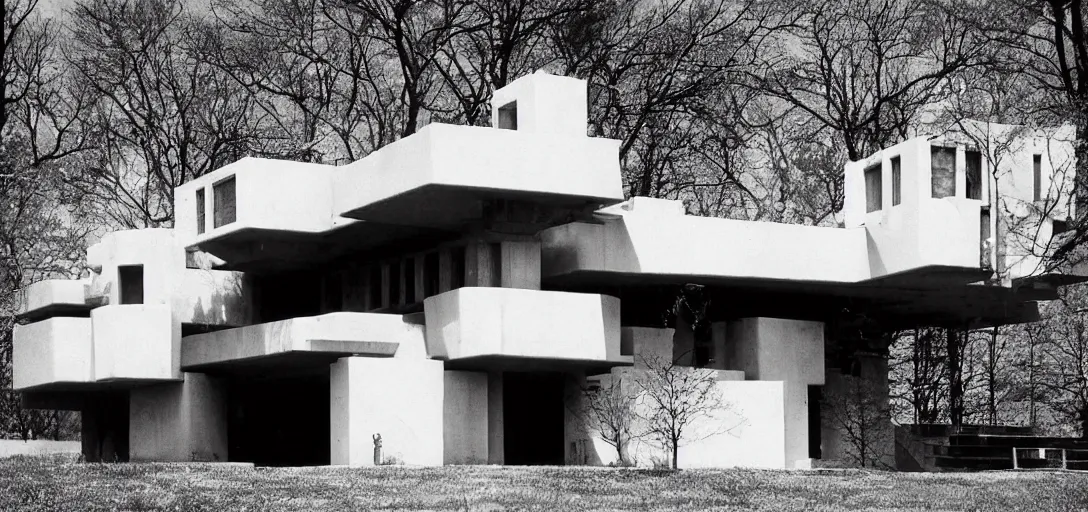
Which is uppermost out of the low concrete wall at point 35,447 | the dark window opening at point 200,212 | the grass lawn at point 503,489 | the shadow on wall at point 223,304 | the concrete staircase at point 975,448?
the dark window opening at point 200,212

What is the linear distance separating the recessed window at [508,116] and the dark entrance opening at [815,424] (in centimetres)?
1482

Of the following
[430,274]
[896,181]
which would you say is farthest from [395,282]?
[896,181]

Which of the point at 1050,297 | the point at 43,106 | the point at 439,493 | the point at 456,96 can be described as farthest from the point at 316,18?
the point at 439,493

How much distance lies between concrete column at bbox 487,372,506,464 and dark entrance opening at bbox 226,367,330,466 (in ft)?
27.8

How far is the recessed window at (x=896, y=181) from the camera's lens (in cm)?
4503

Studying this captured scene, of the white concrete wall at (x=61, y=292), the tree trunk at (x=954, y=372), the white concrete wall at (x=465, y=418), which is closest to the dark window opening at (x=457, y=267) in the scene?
the white concrete wall at (x=465, y=418)

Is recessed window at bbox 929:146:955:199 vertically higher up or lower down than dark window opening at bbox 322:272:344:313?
higher up

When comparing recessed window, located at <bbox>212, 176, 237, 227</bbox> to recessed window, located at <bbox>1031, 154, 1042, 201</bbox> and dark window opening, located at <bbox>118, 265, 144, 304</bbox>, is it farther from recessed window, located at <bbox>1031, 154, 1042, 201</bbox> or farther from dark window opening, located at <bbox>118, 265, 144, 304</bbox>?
recessed window, located at <bbox>1031, 154, 1042, 201</bbox>

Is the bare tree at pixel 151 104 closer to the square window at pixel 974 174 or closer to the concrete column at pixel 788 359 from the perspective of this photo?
the concrete column at pixel 788 359

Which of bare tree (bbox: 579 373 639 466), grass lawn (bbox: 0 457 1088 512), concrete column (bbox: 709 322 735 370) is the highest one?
concrete column (bbox: 709 322 735 370)

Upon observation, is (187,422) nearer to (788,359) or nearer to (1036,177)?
(788,359)

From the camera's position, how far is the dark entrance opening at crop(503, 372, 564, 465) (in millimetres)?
49250

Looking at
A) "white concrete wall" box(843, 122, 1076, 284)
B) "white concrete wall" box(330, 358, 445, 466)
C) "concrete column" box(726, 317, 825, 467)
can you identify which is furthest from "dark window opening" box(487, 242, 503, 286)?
"white concrete wall" box(843, 122, 1076, 284)

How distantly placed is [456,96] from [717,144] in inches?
408
